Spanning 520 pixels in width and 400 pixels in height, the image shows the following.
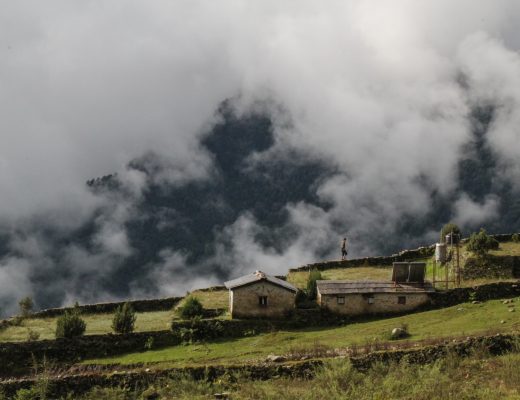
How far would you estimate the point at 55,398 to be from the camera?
88.4 feet

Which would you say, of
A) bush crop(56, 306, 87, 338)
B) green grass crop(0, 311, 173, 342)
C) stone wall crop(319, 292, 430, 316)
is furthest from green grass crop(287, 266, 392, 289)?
bush crop(56, 306, 87, 338)

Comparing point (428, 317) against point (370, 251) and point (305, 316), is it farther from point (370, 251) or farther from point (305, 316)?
point (370, 251)

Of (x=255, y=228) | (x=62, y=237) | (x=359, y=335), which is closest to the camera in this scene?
(x=359, y=335)

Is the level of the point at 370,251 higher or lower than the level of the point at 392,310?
higher

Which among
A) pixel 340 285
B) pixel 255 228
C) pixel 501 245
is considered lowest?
pixel 340 285

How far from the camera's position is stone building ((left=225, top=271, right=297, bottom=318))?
39.8 m

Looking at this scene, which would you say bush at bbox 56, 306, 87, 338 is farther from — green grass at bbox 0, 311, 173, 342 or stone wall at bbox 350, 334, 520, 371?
stone wall at bbox 350, 334, 520, 371

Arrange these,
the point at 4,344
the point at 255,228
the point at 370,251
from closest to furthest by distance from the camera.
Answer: the point at 4,344 < the point at 370,251 < the point at 255,228

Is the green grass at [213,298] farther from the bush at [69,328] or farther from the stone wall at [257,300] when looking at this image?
the bush at [69,328]

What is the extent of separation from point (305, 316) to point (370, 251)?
4025 inches

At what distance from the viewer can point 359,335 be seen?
33.8 metres

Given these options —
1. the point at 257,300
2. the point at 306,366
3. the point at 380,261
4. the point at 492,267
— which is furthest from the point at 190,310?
the point at 380,261

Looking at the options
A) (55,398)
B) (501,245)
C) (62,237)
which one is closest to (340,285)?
Answer: (501,245)

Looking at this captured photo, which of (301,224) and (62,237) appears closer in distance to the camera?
(301,224)
